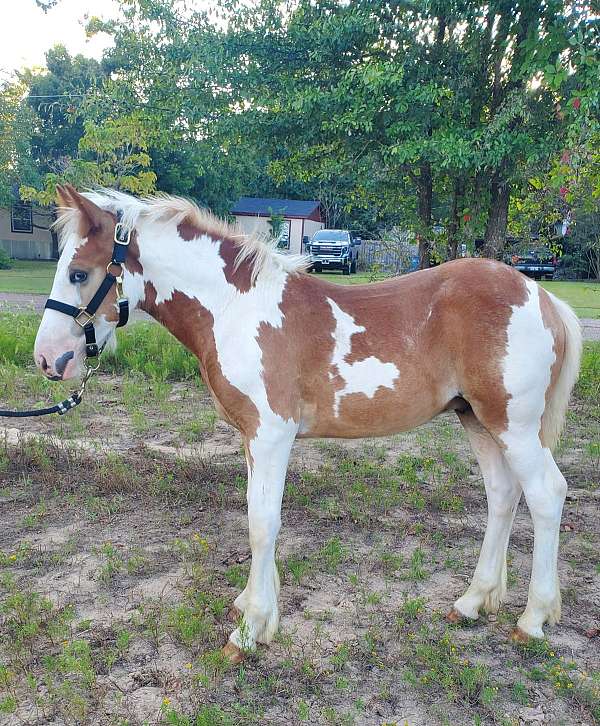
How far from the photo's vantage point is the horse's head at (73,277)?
259cm

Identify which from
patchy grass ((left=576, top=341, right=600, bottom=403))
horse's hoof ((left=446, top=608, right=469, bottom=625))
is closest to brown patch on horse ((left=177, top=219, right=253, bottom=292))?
horse's hoof ((left=446, top=608, right=469, bottom=625))

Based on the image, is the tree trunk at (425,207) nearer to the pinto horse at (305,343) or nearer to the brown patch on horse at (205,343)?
the pinto horse at (305,343)

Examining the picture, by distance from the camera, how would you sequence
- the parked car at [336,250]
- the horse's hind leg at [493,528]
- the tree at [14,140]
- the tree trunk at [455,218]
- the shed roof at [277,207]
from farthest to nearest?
the shed roof at [277,207], the parked car at [336,250], the tree at [14,140], the tree trunk at [455,218], the horse's hind leg at [493,528]

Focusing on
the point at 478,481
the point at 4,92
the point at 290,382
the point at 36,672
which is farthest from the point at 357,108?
the point at 4,92

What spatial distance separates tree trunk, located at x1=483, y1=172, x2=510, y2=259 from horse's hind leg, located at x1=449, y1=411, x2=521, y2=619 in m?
4.49

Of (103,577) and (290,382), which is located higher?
(290,382)

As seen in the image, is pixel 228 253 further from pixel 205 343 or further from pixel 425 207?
pixel 425 207

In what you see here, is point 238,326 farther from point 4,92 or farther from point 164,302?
point 4,92

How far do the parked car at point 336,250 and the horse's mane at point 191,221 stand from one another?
21.4 metres

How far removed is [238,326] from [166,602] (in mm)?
1543

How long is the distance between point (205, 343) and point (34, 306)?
33.1ft

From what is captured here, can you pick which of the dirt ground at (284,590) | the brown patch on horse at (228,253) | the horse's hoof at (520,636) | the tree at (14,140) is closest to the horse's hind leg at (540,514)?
the horse's hoof at (520,636)

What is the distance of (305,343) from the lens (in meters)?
2.77

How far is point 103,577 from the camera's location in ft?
10.6
